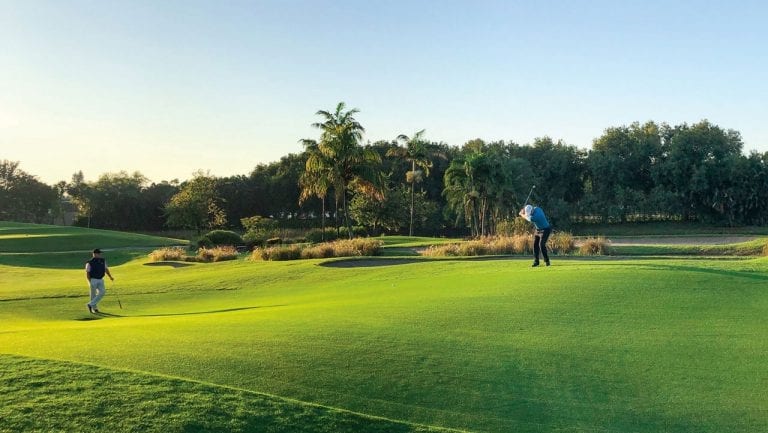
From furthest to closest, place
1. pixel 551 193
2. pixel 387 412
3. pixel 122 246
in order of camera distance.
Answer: pixel 551 193 → pixel 122 246 → pixel 387 412

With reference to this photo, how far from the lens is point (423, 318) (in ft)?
35.3

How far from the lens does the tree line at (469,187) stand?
5413cm

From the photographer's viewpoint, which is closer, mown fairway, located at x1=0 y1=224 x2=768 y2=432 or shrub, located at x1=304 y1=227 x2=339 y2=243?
mown fairway, located at x1=0 y1=224 x2=768 y2=432

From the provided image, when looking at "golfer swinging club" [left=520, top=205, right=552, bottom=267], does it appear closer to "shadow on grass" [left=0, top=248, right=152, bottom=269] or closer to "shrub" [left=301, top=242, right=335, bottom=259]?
"shrub" [left=301, top=242, right=335, bottom=259]

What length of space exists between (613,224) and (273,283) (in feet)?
186

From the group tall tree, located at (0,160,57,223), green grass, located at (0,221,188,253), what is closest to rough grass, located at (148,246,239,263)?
green grass, located at (0,221,188,253)

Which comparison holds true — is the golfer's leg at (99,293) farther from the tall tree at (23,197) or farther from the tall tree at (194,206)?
the tall tree at (23,197)

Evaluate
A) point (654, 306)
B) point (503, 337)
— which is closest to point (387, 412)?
point (503, 337)

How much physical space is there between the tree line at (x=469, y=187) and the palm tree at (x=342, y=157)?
8cm

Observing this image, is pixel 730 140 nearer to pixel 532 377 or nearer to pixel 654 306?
pixel 654 306

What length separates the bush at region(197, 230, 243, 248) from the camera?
4147cm

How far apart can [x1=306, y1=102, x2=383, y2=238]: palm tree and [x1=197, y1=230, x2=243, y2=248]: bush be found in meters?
8.81

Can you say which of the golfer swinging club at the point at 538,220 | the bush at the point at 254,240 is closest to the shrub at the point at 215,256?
the bush at the point at 254,240

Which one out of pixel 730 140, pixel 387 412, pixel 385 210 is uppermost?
pixel 730 140
